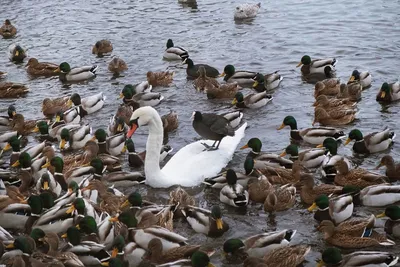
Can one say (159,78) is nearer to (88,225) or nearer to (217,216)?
(217,216)

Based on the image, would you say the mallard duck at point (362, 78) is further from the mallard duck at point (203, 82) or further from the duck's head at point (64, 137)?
the duck's head at point (64, 137)

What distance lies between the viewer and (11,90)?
47.2ft

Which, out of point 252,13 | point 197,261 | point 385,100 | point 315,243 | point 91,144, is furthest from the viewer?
point 252,13

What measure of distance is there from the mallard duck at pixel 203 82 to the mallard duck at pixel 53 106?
257 centimetres

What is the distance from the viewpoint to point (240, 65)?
1579 cm

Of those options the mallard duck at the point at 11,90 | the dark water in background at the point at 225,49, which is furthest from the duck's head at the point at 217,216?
the mallard duck at the point at 11,90

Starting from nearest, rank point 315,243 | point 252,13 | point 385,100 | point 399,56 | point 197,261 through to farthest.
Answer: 1. point 197,261
2. point 315,243
3. point 385,100
4. point 399,56
5. point 252,13

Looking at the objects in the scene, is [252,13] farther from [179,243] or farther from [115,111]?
[179,243]

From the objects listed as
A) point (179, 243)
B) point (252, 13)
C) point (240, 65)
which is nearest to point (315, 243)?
point (179, 243)

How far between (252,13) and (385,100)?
708cm

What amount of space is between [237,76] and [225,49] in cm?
257

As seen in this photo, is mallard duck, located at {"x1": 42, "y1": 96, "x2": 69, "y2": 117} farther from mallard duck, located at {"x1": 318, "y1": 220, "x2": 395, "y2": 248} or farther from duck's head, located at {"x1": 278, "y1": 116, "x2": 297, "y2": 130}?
mallard duck, located at {"x1": 318, "y1": 220, "x2": 395, "y2": 248}

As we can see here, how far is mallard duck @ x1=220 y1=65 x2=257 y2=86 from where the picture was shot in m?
14.5

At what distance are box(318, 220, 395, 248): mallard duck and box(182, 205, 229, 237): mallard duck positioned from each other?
1223 mm
